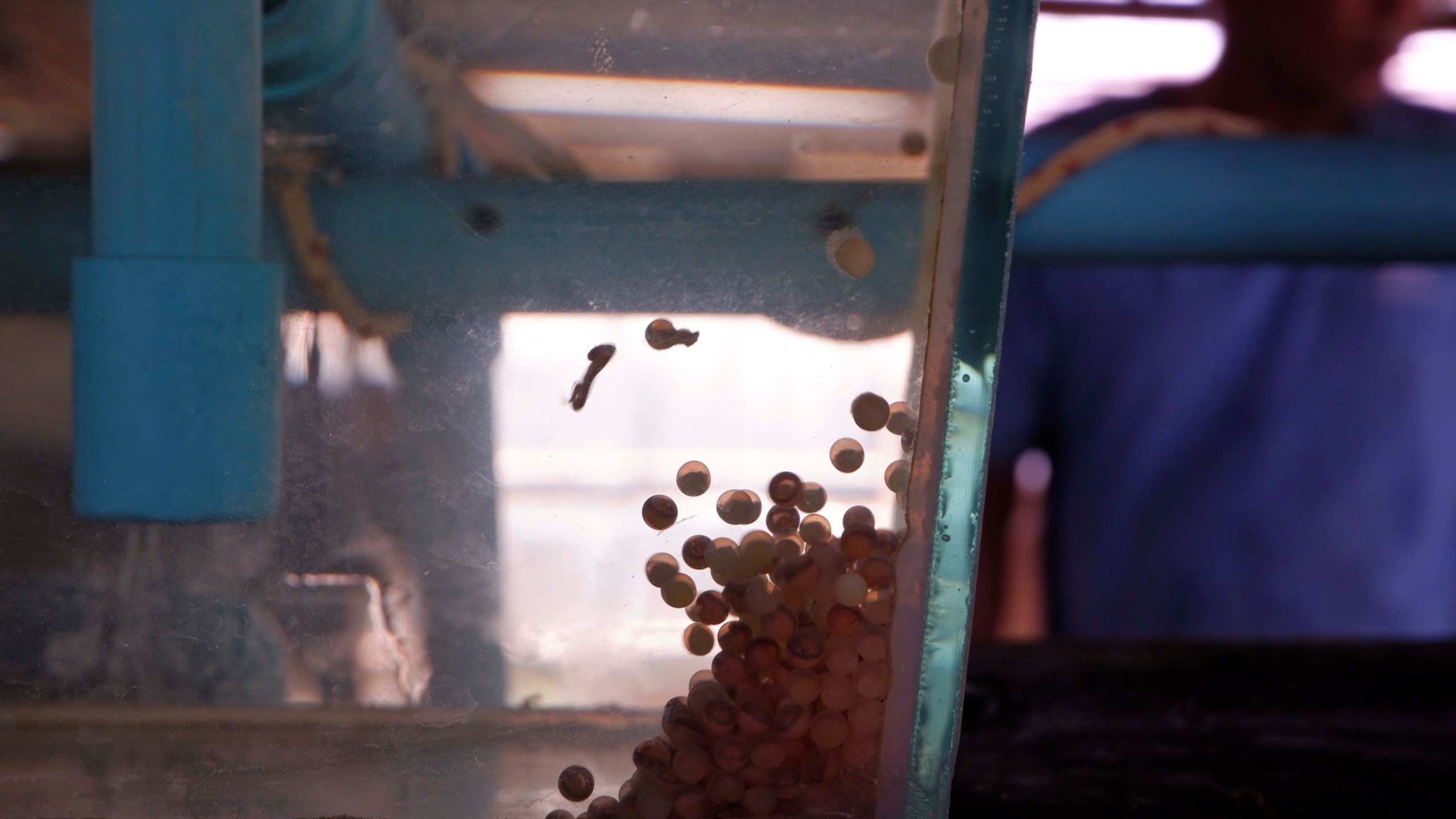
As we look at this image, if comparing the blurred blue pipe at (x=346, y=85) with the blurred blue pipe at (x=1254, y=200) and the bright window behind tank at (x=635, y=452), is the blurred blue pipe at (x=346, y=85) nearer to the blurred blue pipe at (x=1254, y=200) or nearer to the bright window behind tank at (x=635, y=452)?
the bright window behind tank at (x=635, y=452)

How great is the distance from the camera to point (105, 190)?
308 mm

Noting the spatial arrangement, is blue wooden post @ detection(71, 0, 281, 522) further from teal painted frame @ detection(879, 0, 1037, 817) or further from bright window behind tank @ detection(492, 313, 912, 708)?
teal painted frame @ detection(879, 0, 1037, 817)

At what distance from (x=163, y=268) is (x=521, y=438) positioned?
126 mm

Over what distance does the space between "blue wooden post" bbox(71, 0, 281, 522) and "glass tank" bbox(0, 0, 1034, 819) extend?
0.8 inches

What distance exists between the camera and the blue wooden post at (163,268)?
0.99 ft

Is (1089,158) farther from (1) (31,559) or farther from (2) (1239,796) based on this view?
(1) (31,559)

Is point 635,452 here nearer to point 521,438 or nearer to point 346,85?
point 521,438

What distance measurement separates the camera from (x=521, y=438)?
350 mm

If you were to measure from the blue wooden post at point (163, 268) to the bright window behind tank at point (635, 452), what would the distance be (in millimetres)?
93

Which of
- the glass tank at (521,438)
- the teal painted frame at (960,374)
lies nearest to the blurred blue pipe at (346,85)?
the glass tank at (521,438)

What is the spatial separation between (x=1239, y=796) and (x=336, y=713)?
406 millimetres

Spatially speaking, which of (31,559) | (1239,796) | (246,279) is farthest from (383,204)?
(1239,796)

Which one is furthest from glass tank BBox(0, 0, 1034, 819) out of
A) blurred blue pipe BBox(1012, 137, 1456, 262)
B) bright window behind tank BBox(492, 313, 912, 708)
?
blurred blue pipe BBox(1012, 137, 1456, 262)

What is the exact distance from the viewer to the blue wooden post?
0.99 ft
